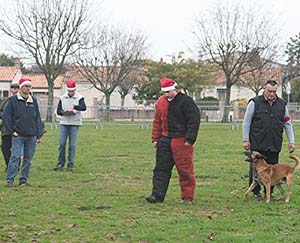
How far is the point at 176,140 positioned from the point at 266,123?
133cm

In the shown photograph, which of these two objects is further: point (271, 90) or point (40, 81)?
point (40, 81)

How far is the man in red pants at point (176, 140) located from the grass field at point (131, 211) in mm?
261

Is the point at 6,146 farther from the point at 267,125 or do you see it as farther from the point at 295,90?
the point at 295,90

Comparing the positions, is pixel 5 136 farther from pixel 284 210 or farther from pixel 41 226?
pixel 284 210

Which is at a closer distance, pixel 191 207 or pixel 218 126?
pixel 191 207

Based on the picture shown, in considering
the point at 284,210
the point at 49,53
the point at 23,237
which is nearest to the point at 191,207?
the point at 284,210

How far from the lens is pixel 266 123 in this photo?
348 inches

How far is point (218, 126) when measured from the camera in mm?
36031

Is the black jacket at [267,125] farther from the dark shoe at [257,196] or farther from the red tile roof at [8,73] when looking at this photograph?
the red tile roof at [8,73]

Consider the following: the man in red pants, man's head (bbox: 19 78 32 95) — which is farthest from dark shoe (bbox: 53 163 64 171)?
the man in red pants

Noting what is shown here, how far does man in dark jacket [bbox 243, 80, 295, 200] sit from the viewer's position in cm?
885

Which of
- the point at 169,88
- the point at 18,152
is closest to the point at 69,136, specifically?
the point at 18,152

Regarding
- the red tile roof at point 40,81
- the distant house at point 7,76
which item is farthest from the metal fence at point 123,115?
the red tile roof at point 40,81

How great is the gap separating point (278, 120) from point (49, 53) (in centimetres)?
3852
